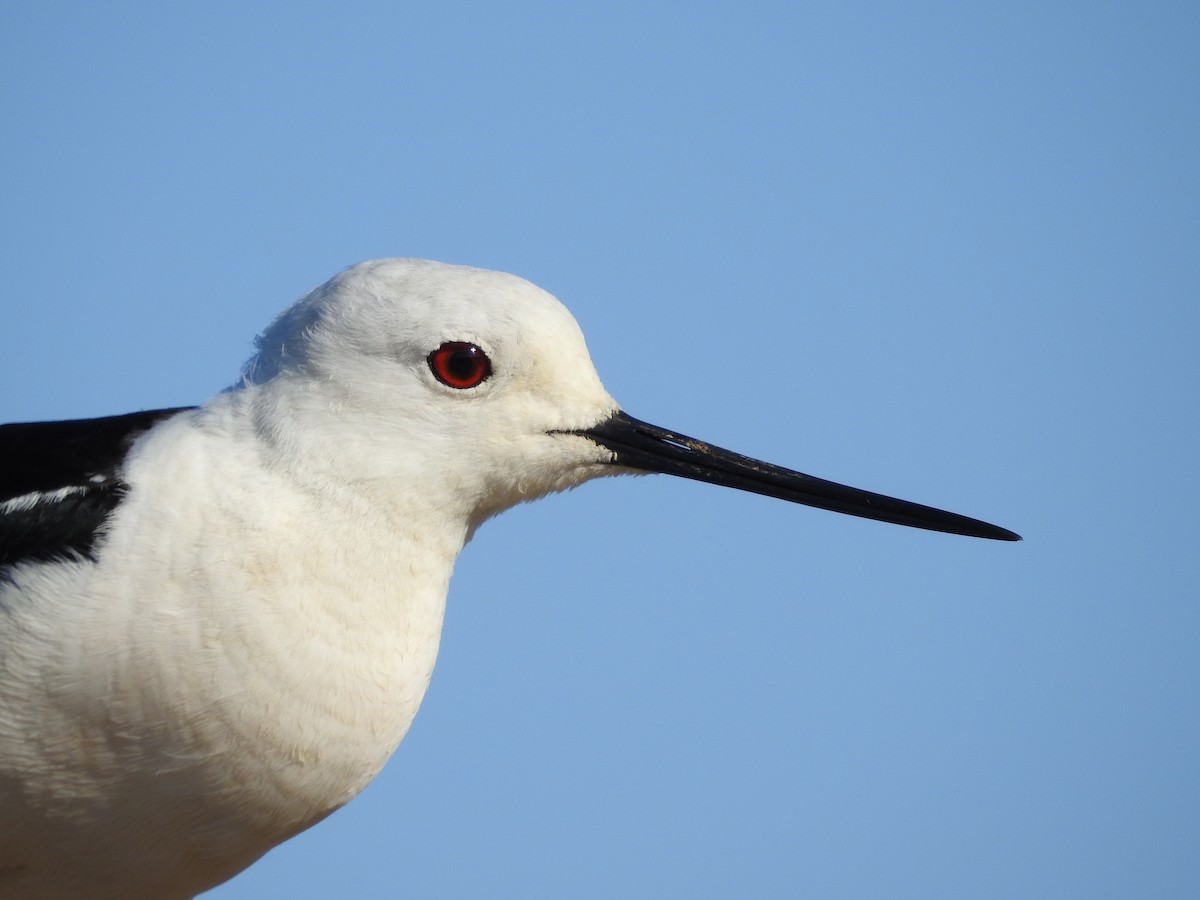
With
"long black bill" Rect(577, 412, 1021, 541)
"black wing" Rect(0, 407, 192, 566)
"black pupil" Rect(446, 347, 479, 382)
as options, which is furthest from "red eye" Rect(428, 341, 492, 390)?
"black wing" Rect(0, 407, 192, 566)

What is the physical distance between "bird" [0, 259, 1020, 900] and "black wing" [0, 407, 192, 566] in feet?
0.04

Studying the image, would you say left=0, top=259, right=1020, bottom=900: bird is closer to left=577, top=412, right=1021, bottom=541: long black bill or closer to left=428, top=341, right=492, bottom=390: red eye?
left=428, top=341, right=492, bottom=390: red eye

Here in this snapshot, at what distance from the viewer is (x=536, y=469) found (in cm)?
486

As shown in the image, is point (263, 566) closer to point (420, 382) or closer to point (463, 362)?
point (420, 382)

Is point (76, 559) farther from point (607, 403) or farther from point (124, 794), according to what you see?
point (607, 403)

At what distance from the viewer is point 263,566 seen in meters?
4.50

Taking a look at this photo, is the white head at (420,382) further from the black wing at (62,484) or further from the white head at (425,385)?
the black wing at (62,484)

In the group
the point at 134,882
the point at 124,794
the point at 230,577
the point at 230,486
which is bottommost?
the point at 134,882

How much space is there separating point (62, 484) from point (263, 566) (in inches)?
32.0

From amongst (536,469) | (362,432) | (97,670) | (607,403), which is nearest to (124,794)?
(97,670)

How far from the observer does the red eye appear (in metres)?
4.64

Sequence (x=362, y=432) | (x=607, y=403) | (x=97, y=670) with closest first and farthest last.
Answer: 1. (x=97, y=670)
2. (x=362, y=432)
3. (x=607, y=403)

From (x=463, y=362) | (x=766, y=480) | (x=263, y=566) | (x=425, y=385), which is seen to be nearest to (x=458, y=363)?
(x=463, y=362)

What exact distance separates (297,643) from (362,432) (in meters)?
0.72
